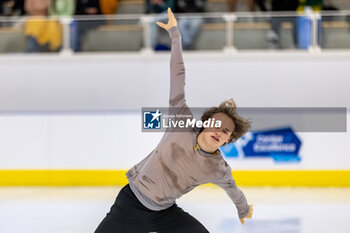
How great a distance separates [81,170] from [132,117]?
911 millimetres

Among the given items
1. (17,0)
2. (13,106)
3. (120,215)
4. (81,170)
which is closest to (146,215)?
(120,215)

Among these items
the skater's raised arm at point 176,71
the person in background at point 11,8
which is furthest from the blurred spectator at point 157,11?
the skater's raised arm at point 176,71

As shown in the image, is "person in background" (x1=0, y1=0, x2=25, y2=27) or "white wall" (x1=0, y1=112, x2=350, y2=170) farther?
"person in background" (x1=0, y1=0, x2=25, y2=27)

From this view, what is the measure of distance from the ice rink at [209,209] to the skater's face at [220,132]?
2.07m

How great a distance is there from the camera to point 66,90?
316 inches

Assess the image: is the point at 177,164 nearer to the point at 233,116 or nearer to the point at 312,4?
the point at 233,116

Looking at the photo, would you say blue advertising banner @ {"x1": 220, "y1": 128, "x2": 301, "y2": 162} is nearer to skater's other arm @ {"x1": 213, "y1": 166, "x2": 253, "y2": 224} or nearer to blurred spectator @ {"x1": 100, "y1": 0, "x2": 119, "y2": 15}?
blurred spectator @ {"x1": 100, "y1": 0, "x2": 119, "y2": 15}

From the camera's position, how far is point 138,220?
312cm

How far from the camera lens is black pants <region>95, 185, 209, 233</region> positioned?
10.2 ft

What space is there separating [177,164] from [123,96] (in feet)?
16.2

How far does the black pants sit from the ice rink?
165 cm

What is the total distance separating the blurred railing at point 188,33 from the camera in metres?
7.77

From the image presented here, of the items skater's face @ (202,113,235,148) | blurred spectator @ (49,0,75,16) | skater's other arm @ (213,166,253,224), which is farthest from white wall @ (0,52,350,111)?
skater's face @ (202,113,235,148)

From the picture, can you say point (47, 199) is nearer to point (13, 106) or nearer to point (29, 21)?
point (13, 106)
